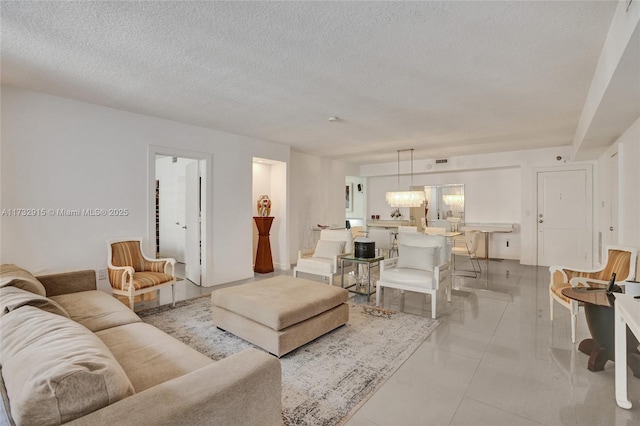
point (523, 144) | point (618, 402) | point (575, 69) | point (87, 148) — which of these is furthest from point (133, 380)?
point (523, 144)

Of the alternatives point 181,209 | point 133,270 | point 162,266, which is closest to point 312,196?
point 181,209

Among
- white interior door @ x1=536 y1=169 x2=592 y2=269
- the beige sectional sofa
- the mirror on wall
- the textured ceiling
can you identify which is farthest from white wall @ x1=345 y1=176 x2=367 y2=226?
the beige sectional sofa

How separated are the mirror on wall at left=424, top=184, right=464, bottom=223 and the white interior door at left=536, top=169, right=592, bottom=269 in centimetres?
174

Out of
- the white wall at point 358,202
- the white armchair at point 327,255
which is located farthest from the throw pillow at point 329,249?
the white wall at point 358,202

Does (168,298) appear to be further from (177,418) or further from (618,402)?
(618,402)

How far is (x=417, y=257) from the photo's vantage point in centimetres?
405

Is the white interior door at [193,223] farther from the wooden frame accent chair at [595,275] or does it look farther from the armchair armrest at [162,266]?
the wooden frame accent chair at [595,275]

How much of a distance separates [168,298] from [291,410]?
10.2ft

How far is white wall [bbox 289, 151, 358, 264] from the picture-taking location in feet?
22.7

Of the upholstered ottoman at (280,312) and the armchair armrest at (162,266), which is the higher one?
the armchair armrest at (162,266)

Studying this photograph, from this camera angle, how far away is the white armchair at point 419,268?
3.67 metres

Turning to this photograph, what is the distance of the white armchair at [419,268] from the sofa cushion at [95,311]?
2777 millimetres

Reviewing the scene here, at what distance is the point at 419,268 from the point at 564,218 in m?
4.39

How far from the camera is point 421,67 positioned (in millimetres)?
2758
